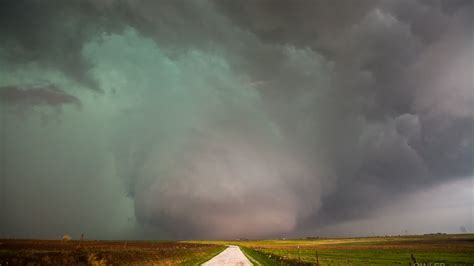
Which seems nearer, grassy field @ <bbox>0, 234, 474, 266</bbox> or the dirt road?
grassy field @ <bbox>0, 234, 474, 266</bbox>

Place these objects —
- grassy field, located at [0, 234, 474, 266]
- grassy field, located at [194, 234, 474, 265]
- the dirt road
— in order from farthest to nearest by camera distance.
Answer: grassy field, located at [194, 234, 474, 265]
the dirt road
grassy field, located at [0, 234, 474, 266]

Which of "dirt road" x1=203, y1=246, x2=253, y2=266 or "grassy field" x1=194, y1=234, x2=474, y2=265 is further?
"grassy field" x1=194, y1=234, x2=474, y2=265

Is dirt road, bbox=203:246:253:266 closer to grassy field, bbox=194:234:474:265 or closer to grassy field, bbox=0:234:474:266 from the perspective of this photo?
grassy field, bbox=0:234:474:266

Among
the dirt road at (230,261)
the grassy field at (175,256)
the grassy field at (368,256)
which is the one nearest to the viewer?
the grassy field at (175,256)

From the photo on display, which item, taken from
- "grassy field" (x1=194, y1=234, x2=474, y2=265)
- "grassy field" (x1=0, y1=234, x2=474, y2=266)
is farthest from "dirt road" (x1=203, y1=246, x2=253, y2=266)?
"grassy field" (x1=194, y1=234, x2=474, y2=265)

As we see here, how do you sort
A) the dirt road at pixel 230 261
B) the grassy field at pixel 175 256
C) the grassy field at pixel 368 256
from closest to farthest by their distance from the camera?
the grassy field at pixel 175 256, the dirt road at pixel 230 261, the grassy field at pixel 368 256

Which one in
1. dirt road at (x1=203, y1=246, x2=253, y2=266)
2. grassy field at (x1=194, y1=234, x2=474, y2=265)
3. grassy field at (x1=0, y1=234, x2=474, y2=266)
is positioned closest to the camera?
grassy field at (x1=0, y1=234, x2=474, y2=266)

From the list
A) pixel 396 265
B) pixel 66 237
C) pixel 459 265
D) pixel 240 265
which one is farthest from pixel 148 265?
pixel 66 237

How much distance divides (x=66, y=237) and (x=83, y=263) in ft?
415

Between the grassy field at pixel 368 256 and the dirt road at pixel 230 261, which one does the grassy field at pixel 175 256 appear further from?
the dirt road at pixel 230 261

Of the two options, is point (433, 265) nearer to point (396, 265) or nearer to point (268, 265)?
point (396, 265)

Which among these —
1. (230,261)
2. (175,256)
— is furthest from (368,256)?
(175,256)

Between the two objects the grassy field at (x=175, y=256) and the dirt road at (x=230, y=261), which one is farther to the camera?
the dirt road at (x=230, y=261)

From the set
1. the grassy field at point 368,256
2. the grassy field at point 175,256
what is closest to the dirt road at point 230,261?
the grassy field at point 175,256
